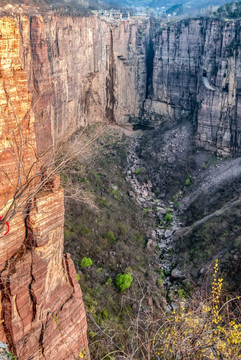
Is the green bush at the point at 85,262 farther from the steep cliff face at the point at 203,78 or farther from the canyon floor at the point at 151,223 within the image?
the steep cliff face at the point at 203,78

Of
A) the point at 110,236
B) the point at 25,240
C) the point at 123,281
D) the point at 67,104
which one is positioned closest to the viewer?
the point at 25,240

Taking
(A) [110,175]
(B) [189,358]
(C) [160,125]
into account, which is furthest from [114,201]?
(B) [189,358]

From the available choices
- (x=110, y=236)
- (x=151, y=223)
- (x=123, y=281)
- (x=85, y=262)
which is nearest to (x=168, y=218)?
(x=151, y=223)

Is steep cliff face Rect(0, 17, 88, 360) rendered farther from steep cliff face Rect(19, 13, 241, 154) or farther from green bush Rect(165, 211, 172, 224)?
green bush Rect(165, 211, 172, 224)

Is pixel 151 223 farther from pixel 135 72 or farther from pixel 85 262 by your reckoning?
pixel 135 72

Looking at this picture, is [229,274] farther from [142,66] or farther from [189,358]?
[142,66]

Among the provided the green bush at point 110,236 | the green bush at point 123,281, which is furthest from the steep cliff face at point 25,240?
the green bush at point 110,236
